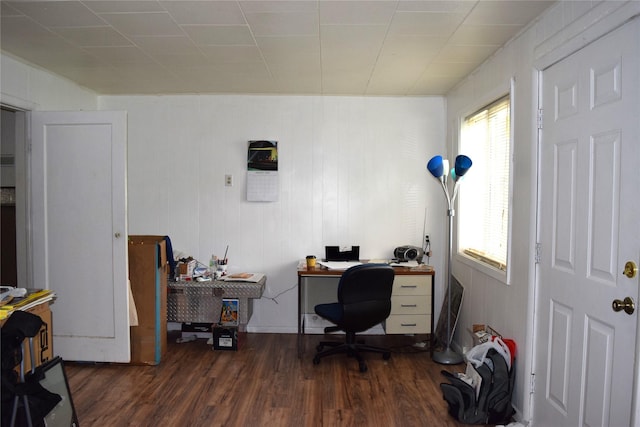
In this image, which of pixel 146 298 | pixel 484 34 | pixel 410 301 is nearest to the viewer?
pixel 484 34

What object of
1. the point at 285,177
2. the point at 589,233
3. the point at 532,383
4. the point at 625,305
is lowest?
the point at 532,383

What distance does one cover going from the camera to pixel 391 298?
3.69 m

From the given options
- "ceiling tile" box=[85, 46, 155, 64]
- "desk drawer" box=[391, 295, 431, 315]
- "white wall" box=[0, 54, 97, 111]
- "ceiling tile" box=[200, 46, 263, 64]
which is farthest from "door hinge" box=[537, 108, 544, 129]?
"white wall" box=[0, 54, 97, 111]

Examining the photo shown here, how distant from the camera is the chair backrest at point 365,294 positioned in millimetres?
3252

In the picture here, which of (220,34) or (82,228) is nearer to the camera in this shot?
(220,34)

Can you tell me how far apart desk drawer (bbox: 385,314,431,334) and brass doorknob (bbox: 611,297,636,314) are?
201 cm

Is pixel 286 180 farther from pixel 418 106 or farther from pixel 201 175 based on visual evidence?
pixel 418 106

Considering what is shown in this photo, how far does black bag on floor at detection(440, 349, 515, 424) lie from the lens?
2.58 m

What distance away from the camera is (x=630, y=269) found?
173cm

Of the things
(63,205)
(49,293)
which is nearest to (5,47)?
(63,205)

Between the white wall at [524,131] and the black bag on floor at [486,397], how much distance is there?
0.36 ft

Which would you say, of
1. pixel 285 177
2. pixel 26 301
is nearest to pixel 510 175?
pixel 285 177

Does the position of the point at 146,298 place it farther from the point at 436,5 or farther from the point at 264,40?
the point at 436,5

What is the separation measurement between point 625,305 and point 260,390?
2.32 meters
